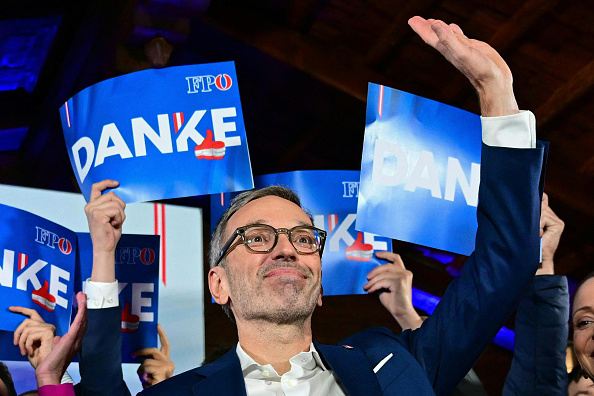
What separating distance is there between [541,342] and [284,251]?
0.72m

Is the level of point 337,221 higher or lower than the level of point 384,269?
higher

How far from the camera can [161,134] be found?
8.24ft

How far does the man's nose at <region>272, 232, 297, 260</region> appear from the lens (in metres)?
1.60

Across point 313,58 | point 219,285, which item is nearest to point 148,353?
point 219,285

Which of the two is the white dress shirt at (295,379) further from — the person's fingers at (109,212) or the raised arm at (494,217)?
the person's fingers at (109,212)

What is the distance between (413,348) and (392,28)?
10.2 feet

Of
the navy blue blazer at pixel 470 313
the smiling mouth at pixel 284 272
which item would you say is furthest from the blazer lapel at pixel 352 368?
the smiling mouth at pixel 284 272

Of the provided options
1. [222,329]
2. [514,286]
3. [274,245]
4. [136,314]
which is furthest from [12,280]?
[222,329]

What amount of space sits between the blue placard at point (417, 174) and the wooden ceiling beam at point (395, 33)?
1658 millimetres

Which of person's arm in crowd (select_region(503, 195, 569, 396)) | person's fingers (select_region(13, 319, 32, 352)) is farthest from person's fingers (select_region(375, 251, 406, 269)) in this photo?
person's fingers (select_region(13, 319, 32, 352))

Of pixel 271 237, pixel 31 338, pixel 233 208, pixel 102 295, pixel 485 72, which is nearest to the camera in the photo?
pixel 485 72

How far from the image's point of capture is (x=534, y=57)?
160 inches

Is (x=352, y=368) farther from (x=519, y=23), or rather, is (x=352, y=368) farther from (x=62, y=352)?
(x=519, y=23)

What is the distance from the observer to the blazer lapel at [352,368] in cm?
144
